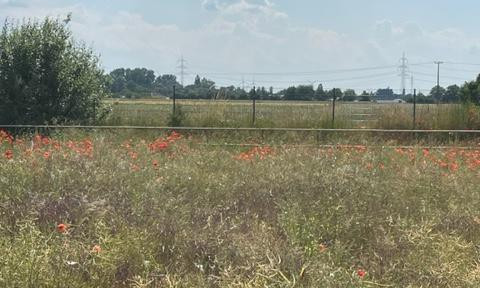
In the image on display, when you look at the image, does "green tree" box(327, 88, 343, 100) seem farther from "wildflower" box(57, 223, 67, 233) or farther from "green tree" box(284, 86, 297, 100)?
"wildflower" box(57, 223, 67, 233)

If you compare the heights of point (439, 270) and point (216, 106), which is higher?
point (216, 106)

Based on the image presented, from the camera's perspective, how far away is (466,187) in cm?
669

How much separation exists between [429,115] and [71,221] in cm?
1656

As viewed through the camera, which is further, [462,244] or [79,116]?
[79,116]

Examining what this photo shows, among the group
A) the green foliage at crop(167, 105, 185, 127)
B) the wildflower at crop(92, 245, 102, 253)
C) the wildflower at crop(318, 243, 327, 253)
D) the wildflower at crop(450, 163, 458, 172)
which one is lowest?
the wildflower at crop(318, 243, 327, 253)

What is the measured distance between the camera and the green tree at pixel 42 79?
16250 mm

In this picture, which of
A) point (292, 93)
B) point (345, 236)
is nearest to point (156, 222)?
point (345, 236)

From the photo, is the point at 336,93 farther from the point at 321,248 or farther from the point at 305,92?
the point at 321,248

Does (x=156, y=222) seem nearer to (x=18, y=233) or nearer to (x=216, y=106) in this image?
(x=18, y=233)

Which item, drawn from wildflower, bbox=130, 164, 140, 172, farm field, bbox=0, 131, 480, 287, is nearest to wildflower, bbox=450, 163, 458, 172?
farm field, bbox=0, 131, 480, 287

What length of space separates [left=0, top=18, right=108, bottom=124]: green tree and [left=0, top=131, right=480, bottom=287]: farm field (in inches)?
376

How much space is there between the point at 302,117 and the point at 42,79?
8070 millimetres

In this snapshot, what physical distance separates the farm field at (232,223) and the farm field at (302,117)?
36.3ft

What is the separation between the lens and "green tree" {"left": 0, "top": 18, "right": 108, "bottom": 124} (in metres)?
16.2
